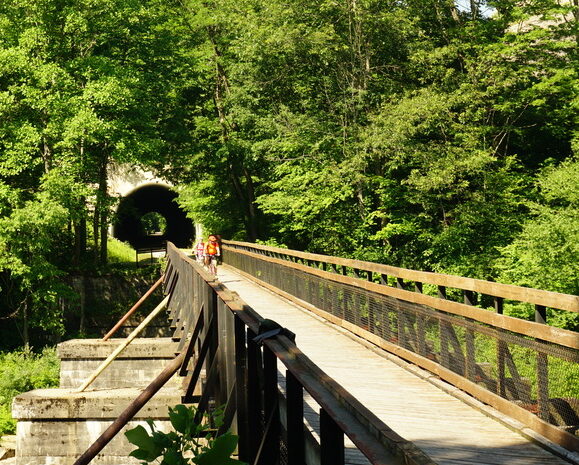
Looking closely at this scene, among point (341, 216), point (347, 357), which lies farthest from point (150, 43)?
point (347, 357)

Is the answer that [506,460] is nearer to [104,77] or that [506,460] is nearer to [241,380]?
[241,380]

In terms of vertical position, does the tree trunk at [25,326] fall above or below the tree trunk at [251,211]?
below

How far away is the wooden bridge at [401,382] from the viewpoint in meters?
2.98

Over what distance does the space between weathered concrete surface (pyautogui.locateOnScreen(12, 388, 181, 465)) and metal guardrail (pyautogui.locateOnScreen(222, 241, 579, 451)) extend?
3484 millimetres

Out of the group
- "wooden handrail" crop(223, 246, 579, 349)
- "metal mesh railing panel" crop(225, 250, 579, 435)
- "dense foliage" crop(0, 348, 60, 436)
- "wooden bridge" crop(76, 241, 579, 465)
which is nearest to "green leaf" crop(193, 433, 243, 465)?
"wooden bridge" crop(76, 241, 579, 465)

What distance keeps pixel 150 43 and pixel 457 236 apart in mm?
16225

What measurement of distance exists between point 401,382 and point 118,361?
28.8 ft

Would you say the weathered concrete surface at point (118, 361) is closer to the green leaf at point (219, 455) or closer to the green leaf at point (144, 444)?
the green leaf at point (144, 444)

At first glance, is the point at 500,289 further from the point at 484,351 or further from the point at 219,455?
the point at 219,455

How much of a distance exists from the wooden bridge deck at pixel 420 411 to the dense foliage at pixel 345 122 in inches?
583

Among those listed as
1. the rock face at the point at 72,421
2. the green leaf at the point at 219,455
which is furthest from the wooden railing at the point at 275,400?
the rock face at the point at 72,421

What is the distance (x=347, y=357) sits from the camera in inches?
361

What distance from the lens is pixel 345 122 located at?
27625mm

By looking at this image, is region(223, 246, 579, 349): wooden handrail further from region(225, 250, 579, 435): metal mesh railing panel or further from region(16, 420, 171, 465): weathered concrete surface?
region(16, 420, 171, 465): weathered concrete surface
